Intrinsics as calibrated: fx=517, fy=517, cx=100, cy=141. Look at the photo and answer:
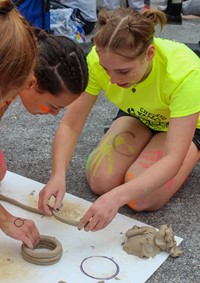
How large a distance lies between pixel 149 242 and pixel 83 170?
0.54 meters

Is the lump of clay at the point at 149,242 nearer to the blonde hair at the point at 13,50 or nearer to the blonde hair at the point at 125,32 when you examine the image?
the blonde hair at the point at 125,32

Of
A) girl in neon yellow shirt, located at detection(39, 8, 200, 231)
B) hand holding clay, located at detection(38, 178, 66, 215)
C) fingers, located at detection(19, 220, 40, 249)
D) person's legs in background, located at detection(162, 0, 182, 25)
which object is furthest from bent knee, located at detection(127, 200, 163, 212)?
person's legs in background, located at detection(162, 0, 182, 25)

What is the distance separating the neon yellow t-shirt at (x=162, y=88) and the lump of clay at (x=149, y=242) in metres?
0.33

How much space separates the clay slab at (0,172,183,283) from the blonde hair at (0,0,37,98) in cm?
52

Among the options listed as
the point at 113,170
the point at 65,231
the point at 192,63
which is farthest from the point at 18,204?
the point at 192,63

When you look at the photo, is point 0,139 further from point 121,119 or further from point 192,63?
point 192,63

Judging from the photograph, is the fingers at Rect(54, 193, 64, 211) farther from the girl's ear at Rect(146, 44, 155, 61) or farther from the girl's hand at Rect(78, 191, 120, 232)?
the girl's ear at Rect(146, 44, 155, 61)

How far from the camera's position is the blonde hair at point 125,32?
138 centimetres

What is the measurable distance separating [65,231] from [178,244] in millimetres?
319

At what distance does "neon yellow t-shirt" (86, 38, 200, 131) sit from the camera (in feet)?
4.85

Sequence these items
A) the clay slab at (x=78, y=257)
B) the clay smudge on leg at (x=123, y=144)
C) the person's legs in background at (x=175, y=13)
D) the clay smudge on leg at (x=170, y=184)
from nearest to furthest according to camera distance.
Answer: the clay slab at (x=78, y=257), the clay smudge on leg at (x=170, y=184), the clay smudge on leg at (x=123, y=144), the person's legs in background at (x=175, y=13)

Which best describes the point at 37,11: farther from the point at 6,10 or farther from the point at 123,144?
the point at 6,10

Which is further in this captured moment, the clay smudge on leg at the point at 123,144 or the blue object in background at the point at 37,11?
the blue object in background at the point at 37,11

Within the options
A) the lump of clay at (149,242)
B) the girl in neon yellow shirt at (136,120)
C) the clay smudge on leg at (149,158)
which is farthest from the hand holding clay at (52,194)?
the clay smudge on leg at (149,158)
